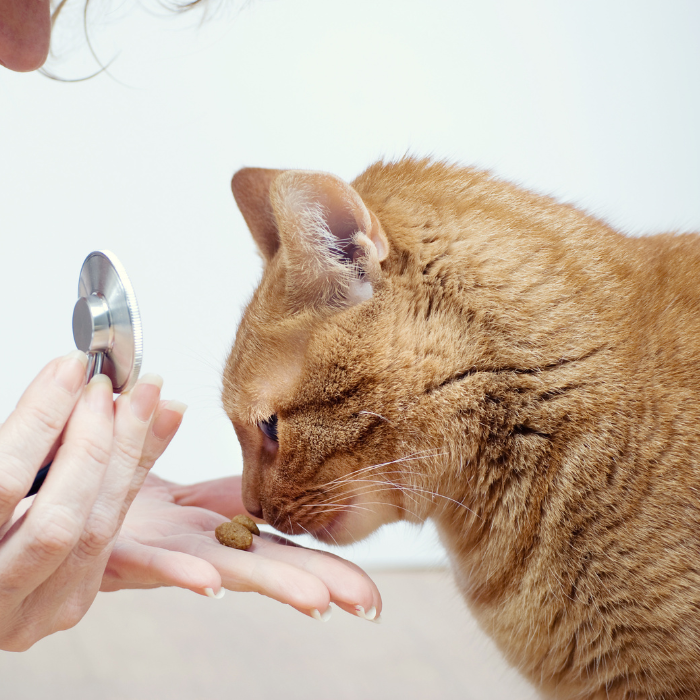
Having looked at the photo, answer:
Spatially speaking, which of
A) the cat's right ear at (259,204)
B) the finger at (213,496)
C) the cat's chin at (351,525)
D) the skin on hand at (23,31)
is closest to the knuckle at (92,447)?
the cat's chin at (351,525)

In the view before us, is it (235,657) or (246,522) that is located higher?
(246,522)

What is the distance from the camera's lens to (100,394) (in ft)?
2.67

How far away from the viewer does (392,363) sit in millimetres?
981

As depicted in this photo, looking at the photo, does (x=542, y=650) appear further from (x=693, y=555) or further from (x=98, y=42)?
(x=98, y=42)

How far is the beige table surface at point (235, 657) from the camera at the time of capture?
4.64ft

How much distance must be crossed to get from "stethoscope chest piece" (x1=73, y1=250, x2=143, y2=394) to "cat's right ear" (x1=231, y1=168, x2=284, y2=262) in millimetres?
396

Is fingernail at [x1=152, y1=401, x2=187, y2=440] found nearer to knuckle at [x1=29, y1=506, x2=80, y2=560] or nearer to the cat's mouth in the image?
knuckle at [x1=29, y1=506, x2=80, y2=560]

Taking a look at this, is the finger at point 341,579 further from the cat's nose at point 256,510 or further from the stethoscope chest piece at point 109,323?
the stethoscope chest piece at point 109,323

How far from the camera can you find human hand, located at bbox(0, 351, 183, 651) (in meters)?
0.74

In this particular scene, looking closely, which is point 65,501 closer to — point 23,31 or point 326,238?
point 326,238

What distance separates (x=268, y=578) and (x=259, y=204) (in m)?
0.63

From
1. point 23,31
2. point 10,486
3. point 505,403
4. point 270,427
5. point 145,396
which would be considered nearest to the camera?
point 10,486

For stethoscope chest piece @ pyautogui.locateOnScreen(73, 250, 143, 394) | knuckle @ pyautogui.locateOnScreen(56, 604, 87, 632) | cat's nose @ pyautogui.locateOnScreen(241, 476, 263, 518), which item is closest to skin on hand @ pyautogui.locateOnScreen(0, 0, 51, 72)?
stethoscope chest piece @ pyautogui.locateOnScreen(73, 250, 143, 394)

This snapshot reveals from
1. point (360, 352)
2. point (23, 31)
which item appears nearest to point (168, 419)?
point (360, 352)
